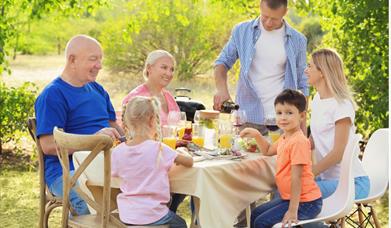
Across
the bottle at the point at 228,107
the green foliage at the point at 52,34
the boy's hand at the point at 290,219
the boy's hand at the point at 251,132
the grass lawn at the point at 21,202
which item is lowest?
the grass lawn at the point at 21,202

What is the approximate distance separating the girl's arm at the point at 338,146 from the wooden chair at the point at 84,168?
1068 millimetres

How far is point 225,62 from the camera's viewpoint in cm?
489

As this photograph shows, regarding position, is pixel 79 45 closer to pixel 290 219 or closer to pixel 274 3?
pixel 274 3

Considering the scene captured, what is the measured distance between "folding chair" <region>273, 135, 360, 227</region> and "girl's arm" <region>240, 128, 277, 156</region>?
0.34 metres

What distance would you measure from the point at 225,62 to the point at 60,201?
4.61ft

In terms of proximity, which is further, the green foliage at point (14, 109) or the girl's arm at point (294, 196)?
the green foliage at point (14, 109)

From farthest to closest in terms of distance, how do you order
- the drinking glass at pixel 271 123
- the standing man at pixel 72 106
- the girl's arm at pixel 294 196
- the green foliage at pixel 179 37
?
the green foliage at pixel 179 37 → the drinking glass at pixel 271 123 → the standing man at pixel 72 106 → the girl's arm at pixel 294 196

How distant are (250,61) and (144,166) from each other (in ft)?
4.63

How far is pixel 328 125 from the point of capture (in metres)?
4.00

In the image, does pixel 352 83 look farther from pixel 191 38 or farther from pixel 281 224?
pixel 191 38

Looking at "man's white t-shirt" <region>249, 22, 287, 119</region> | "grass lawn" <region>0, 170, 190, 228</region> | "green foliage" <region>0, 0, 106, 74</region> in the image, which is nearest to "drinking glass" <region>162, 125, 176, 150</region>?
"man's white t-shirt" <region>249, 22, 287, 119</region>

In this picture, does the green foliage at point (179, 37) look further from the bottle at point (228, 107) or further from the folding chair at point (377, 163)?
the folding chair at point (377, 163)

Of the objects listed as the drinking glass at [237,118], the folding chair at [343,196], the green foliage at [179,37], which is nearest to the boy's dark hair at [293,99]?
the folding chair at [343,196]

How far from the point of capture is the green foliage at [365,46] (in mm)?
6910
